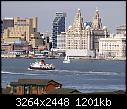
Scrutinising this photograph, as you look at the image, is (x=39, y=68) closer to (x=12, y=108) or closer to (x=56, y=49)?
(x=12, y=108)

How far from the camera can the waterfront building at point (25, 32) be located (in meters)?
32.9

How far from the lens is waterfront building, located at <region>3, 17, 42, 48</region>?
1297 inches

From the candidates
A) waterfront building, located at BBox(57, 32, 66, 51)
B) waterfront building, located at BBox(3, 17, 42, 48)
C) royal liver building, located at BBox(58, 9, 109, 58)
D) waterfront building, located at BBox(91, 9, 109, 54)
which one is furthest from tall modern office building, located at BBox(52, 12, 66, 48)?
waterfront building, located at BBox(91, 9, 109, 54)

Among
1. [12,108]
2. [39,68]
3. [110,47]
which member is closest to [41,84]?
[12,108]

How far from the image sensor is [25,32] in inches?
1373

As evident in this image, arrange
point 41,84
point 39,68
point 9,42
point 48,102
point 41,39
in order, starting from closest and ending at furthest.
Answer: point 48,102 → point 41,84 → point 39,68 → point 9,42 → point 41,39

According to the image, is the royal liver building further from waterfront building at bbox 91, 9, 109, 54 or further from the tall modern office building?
the tall modern office building

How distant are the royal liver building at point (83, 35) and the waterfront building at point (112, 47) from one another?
0.94 meters

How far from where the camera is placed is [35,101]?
2.55 ft

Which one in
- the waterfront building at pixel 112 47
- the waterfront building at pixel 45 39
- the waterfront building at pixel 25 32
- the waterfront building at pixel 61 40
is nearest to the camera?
the waterfront building at pixel 112 47

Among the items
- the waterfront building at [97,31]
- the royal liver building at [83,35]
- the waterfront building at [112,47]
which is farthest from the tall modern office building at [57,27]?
the waterfront building at [112,47]

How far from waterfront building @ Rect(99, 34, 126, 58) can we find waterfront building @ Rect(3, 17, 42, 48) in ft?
19.9

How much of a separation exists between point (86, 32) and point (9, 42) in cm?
538

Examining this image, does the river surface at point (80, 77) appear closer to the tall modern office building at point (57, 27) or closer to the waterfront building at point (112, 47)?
the waterfront building at point (112, 47)
